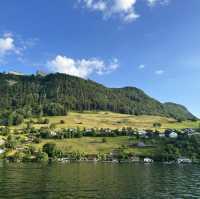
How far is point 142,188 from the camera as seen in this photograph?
311 ft

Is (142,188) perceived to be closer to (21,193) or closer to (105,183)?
(105,183)

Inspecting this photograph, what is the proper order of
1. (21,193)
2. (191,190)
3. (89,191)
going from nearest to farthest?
1. (21,193)
2. (89,191)
3. (191,190)

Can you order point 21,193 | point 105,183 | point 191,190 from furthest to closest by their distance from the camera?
point 105,183, point 191,190, point 21,193

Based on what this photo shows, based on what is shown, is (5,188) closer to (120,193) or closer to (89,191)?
(89,191)

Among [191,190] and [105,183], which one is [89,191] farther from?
[191,190]

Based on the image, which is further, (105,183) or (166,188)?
(105,183)

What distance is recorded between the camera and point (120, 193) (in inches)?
3312

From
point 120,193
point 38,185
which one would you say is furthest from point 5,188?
point 120,193

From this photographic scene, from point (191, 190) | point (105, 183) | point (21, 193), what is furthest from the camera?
point (105, 183)

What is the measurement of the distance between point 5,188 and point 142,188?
104ft

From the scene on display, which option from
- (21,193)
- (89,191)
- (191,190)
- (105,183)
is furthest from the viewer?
(105,183)

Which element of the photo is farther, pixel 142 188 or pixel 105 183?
pixel 105 183

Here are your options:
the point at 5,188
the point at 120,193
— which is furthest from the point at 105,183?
the point at 5,188

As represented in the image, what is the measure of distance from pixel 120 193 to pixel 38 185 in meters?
22.7
